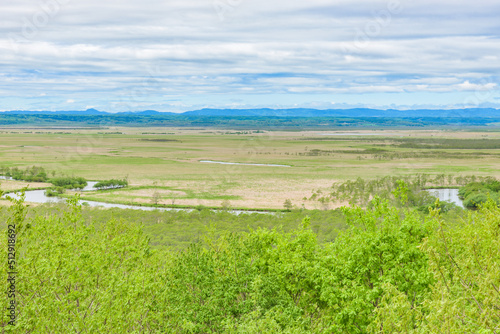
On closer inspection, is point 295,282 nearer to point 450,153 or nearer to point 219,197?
point 219,197

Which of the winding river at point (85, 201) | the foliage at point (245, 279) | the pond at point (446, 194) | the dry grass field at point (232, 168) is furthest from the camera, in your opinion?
the pond at point (446, 194)

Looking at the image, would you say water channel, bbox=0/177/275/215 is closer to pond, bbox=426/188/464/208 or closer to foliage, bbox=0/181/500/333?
pond, bbox=426/188/464/208

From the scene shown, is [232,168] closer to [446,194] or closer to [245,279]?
[446,194]

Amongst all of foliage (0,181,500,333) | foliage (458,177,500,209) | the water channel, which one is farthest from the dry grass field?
foliage (0,181,500,333)

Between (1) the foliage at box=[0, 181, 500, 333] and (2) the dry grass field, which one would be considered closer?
(1) the foliage at box=[0, 181, 500, 333]

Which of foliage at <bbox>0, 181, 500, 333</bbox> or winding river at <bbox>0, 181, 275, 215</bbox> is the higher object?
foliage at <bbox>0, 181, 500, 333</bbox>

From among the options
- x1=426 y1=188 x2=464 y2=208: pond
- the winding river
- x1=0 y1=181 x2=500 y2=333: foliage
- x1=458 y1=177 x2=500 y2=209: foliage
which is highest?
x1=0 y1=181 x2=500 y2=333: foliage

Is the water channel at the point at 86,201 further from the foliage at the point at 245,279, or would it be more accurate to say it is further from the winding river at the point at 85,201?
the foliage at the point at 245,279

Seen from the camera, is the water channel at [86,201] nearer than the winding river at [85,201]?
No

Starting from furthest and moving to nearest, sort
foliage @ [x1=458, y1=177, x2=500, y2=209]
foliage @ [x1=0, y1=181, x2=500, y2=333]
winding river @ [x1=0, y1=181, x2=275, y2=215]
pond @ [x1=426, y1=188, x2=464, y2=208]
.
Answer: pond @ [x1=426, y1=188, x2=464, y2=208] < foliage @ [x1=458, y1=177, x2=500, y2=209] < winding river @ [x1=0, y1=181, x2=275, y2=215] < foliage @ [x1=0, y1=181, x2=500, y2=333]

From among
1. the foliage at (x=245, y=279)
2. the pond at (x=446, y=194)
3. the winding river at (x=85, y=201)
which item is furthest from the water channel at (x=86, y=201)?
the foliage at (x=245, y=279)

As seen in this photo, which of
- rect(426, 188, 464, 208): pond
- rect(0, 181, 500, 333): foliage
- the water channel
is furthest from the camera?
rect(426, 188, 464, 208): pond

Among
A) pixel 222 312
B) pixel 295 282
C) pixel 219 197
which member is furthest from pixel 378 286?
pixel 219 197

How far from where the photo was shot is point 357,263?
22.3 metres
